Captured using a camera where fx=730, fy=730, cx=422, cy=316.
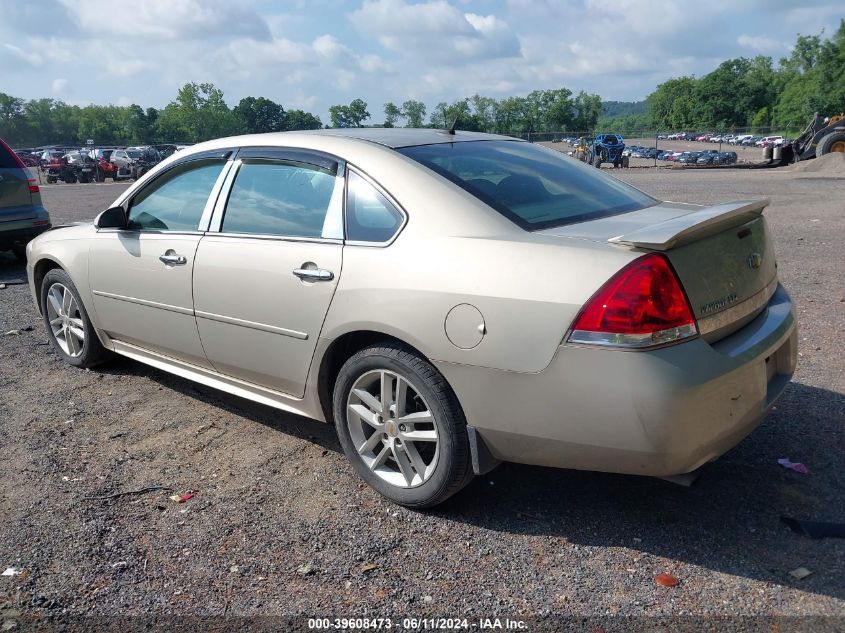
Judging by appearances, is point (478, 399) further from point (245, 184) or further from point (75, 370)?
point (75, 370)

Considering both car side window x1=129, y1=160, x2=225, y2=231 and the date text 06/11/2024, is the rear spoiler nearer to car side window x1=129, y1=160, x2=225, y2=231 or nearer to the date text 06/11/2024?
the date text 06/11/2024

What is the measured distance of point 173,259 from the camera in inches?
160

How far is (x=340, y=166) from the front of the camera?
3488 mm

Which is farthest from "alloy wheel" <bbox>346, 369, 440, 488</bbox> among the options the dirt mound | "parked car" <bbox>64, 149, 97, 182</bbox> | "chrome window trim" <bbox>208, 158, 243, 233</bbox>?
"parked car" <bbox>64, 149, 97, 182</bbox>

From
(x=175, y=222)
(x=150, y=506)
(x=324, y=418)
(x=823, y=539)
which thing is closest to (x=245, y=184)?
(x=175, y=222)

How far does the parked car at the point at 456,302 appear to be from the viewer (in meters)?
2.61

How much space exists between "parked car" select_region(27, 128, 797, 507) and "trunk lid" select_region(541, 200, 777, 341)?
13mm

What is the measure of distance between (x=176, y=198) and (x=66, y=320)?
1.59 m

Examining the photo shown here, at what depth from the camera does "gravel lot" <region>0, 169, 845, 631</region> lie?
8.66ft

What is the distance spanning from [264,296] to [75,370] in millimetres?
2561

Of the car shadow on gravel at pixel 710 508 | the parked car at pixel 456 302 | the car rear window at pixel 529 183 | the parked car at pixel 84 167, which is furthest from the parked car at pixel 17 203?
the parked car at pixel 84 167

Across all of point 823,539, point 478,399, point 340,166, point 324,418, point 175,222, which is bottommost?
point 823,539

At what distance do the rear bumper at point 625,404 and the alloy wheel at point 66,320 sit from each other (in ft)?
11.1

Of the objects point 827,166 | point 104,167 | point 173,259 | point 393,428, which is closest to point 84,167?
point 104,167
